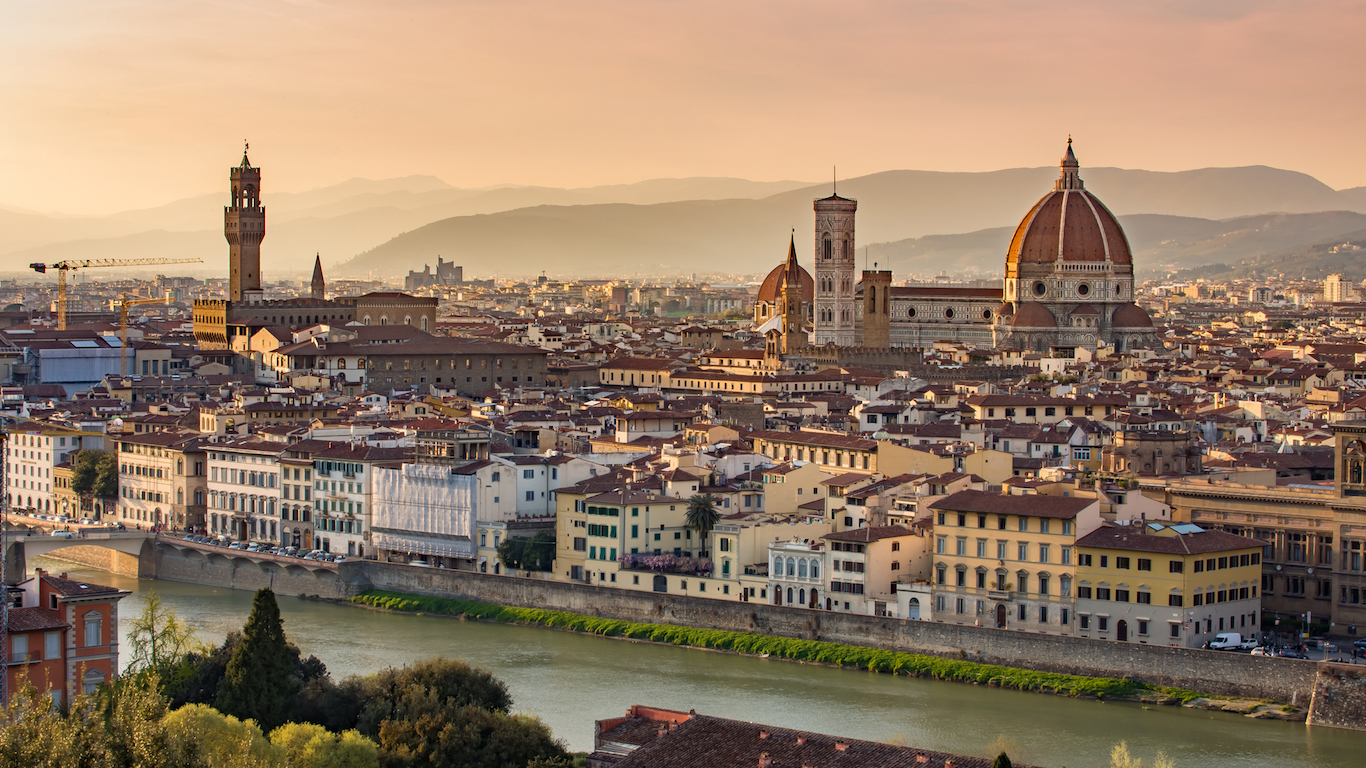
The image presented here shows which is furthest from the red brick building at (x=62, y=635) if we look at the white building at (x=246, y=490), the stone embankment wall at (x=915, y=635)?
the white building at (x=246, y=490)

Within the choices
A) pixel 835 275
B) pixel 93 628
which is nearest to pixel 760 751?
pixel 93 628

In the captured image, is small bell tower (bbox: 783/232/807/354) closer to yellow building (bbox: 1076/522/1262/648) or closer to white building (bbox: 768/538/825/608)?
white building (bbox: 768/538/825/608)

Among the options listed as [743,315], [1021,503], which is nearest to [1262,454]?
[1021,503]

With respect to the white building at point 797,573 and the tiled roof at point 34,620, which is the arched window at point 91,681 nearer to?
the tiled roof at point 34,620

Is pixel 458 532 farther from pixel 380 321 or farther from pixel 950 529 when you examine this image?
pixel 380 321

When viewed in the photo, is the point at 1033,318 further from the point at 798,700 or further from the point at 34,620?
the point at 34,620

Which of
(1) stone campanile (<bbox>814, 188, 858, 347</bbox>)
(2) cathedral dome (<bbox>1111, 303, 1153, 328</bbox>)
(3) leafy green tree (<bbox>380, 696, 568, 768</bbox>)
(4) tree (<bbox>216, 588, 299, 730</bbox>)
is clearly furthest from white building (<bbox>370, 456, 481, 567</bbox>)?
(2) cathedral dome (<bbox>1111, 303, 1153, 328</bbox>)
